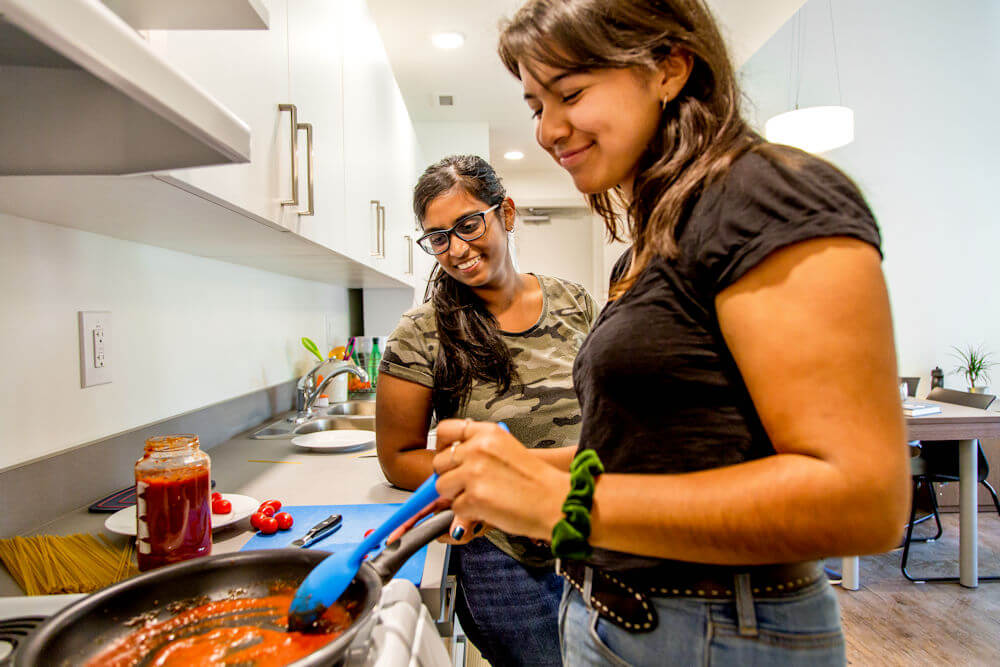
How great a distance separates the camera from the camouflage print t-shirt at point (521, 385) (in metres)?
1.22

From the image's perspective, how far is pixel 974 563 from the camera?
2.74 meters

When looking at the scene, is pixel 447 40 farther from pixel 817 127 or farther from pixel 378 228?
pixel 817 127

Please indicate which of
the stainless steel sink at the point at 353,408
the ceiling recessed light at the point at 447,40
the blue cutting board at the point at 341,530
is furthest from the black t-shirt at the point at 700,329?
the ceiling recessed light at the point at 447,40

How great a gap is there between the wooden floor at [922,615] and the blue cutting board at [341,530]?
79.2 inches

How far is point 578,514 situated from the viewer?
20.6 inches

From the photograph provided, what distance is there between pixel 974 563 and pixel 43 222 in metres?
3.61

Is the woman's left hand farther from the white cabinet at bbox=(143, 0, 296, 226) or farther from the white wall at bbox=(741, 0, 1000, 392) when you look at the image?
the white wall at bbox=(741, 0, 1000, 392)

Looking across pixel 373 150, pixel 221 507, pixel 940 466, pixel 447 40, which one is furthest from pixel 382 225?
pixel 940 466

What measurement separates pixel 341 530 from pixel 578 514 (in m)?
0.68

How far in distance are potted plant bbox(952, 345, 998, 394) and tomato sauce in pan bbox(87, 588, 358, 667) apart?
4.60m

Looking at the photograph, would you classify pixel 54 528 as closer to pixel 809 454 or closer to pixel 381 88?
pixel 809 454

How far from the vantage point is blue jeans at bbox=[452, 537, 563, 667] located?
1.15 meters

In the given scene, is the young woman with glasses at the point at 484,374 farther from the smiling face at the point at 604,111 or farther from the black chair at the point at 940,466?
the black chair at the point at 940,466

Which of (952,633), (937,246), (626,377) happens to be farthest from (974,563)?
(626,377)
